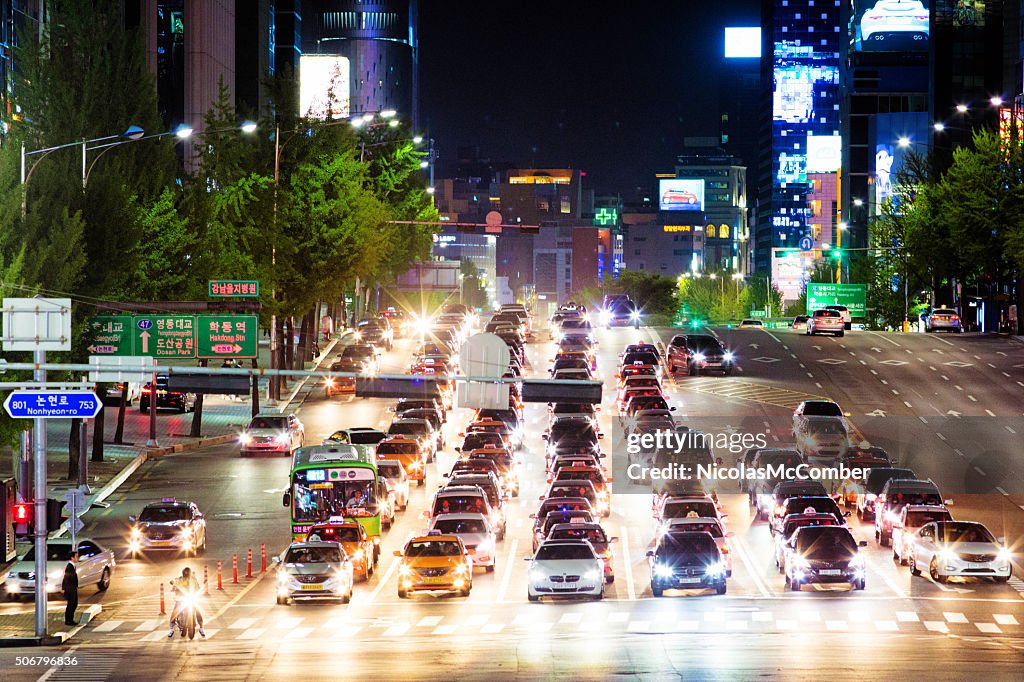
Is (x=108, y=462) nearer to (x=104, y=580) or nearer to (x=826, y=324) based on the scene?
(x=104, y=580)

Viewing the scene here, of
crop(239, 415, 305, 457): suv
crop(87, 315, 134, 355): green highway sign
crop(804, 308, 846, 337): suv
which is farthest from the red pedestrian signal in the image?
crop(804, 308, 846, 337): suv

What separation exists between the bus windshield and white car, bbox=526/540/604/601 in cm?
881

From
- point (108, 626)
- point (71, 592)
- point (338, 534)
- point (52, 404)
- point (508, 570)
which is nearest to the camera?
point (52, 404)

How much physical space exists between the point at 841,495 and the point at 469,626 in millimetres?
21351

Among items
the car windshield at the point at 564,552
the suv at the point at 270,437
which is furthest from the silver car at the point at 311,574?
the suv at the point at 270,437

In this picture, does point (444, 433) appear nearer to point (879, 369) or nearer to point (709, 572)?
point (879, 369)

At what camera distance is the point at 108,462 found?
5741 centimetres

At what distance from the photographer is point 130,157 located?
196ft

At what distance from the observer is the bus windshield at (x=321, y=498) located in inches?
→ 1628

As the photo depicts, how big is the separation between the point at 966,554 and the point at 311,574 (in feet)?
46.8

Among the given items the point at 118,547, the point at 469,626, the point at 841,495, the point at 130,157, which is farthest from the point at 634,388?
the point at 469,626

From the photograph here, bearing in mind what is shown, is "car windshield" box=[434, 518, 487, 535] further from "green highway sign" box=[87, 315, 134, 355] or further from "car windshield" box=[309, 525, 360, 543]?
"green highway sign" box=[87, 315, 134, 355]

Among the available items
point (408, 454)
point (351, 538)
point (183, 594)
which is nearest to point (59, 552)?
point (351, 538)

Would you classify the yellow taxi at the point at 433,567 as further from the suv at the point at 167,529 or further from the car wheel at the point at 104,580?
the suv at the point at 167,529
